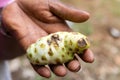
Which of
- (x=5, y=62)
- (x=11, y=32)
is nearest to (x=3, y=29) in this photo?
(x=11, y=32)

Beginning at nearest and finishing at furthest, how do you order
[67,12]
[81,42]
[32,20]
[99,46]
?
[81,42], [67,12], [32,20], [99,46]

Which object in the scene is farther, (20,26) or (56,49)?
→ (20,26)

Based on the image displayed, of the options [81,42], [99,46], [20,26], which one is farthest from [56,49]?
[99,46]

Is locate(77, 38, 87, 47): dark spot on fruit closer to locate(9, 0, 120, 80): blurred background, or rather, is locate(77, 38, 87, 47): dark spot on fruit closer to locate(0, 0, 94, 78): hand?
locate(0, 0, 94, 78): hand

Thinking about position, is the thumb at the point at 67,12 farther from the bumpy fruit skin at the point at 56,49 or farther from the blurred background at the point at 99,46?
the blurred background at the point at 99,46

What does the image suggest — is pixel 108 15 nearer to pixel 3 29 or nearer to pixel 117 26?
pixel 117 26

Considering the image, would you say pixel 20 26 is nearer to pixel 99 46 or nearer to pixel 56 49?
pixel 56 49
